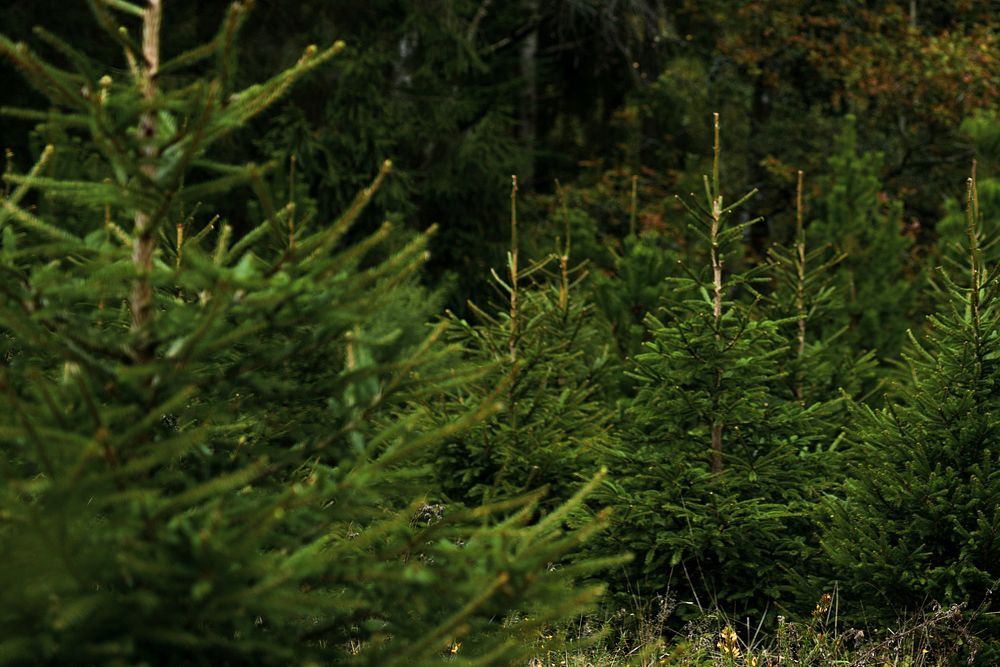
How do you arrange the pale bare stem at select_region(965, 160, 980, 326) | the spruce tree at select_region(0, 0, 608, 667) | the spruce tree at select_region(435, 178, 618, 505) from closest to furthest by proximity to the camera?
the spruce tree at select_region(0, 0, 608, 667)
the pale bare stem at select_region(965, 160, 980, 326)
the spruce tree at select_region(435, 178, 618, 505)

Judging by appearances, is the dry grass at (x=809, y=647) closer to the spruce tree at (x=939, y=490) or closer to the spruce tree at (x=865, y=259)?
the spruce tree at (x=939, y=490)

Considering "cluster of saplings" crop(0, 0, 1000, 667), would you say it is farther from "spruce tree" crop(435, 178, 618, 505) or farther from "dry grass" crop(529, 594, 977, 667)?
"spruce tree" crop(435, 178, 618, 505)

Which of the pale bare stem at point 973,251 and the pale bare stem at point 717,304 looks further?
the pale bare stem at point 717,304

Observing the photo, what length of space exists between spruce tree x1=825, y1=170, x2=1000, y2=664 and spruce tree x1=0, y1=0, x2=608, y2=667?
2647mm

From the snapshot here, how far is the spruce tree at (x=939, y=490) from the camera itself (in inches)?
188

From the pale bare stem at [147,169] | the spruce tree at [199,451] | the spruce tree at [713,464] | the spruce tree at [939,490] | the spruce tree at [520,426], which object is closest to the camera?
the spruce tree at [199,451]

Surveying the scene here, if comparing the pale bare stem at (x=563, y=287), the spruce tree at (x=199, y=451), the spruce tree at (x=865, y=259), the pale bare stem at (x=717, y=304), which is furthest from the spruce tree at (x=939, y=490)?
the spruce tree at (x=865, y=259)

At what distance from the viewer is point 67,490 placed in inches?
82.6

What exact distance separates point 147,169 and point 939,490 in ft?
12.4

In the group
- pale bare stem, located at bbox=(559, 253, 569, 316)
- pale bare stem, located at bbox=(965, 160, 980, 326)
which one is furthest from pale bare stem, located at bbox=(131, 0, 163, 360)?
pale bare stem, located at bbox=(559, 253, 569, 316)

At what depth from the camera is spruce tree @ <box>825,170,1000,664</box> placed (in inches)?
188

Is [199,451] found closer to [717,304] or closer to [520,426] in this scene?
[717,304]

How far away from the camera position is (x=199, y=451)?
268 centimetres

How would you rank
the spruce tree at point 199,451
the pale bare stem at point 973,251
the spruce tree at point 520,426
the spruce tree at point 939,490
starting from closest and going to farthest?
the spruce tree at point 199,451
the spruce tree at point 939,490
the pale bare stem at point 973,251
the spruce tree at point 520,426
